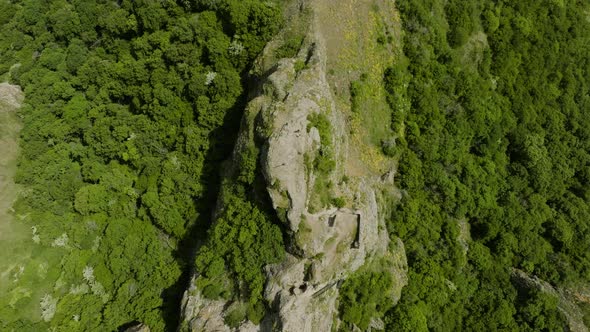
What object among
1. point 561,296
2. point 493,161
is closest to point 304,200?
point 493,161

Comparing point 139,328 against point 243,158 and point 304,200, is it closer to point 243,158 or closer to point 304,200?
point 243,158

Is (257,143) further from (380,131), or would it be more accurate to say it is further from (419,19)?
(419,19)

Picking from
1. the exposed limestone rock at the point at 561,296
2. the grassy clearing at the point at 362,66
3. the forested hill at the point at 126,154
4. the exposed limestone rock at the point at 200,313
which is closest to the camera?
the exposed limestone rock at the point at 200,313

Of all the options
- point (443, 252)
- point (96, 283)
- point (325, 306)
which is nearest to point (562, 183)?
point (443, 252)

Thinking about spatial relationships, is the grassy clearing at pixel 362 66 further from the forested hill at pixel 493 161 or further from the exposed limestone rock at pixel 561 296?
the exposed limestone rock at pixel 561 296

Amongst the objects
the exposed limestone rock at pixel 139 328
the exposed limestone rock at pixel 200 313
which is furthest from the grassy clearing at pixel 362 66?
the exposed limestone rock at pixel 139 328
